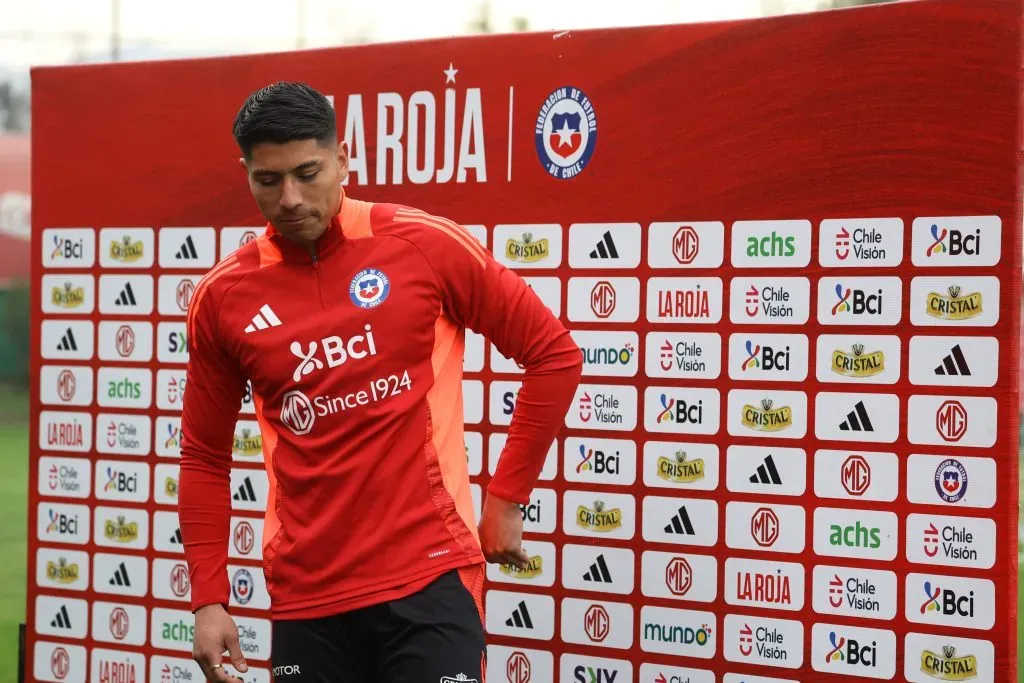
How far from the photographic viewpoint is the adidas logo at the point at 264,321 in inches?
88.0

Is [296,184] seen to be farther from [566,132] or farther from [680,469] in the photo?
[680,469]

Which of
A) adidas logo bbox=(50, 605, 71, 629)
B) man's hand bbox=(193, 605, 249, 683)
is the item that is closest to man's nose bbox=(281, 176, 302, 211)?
man's hand bbox=(193, 605, 249, 683)

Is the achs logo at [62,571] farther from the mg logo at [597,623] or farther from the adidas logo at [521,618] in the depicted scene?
the mg logo at [597,623]

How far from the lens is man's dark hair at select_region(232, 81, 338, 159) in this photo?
2.15 m

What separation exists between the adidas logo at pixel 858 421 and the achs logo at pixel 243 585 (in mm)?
1837

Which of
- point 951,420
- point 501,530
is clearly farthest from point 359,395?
point 951,420

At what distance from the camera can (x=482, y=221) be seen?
3.47 m

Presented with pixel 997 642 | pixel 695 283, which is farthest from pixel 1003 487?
pixel 695 283

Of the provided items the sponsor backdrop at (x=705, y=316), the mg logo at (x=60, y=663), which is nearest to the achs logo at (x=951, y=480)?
the sponsor backdrop at (x=705, y=316)

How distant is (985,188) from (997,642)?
1056mm

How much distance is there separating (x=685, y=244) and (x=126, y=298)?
184 centimetres

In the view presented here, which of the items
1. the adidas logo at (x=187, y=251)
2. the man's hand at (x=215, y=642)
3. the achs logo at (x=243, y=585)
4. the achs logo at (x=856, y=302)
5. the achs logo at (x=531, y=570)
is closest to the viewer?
the man's hand at (x=215, y=642)

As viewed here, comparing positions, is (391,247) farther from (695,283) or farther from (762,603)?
(762,603)

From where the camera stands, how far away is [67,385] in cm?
404
